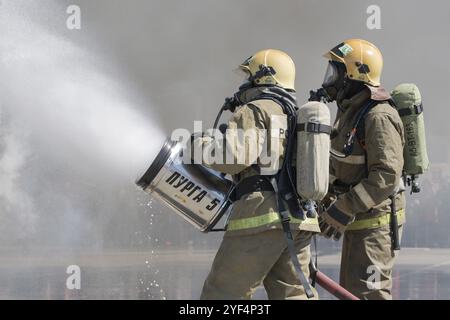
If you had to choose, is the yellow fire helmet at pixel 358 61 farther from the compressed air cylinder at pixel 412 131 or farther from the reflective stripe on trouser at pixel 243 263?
the reflective stripe on trouser at pixel 243 263

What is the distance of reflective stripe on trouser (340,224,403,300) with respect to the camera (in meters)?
4.67

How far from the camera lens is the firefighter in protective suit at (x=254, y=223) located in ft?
12.5

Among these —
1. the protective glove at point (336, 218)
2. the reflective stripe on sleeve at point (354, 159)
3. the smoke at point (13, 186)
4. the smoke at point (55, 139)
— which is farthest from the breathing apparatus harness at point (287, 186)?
the smoke at point (13, 186)

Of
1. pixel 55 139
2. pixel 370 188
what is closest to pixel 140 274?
pixel 55 139

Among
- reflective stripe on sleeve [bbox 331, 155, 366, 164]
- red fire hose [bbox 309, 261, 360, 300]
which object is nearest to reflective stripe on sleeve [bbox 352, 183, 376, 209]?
reflective stripe on sleeve [bbox 331, 155, 366, 164]

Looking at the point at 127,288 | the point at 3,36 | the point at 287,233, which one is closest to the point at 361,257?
the point at 287,233

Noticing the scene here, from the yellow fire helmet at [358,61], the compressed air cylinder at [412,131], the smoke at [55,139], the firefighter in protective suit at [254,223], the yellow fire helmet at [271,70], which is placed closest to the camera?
the firefighter in protective suit at [254,223]

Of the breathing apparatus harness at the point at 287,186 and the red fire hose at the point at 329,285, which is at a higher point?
the breathing apparatus harness at the point at 287,186

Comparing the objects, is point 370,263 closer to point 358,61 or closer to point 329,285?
point 329,285

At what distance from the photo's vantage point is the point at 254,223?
3826mm

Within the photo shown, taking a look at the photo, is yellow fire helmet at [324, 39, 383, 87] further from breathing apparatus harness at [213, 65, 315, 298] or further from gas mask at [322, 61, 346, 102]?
breathing apparatus harness at [213, 65, 315, 298]

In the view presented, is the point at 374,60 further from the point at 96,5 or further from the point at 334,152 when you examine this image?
the point at 96,5

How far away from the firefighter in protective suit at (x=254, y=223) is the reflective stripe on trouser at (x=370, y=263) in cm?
83

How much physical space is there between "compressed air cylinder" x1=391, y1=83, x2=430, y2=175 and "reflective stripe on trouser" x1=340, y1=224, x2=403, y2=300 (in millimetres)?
397
